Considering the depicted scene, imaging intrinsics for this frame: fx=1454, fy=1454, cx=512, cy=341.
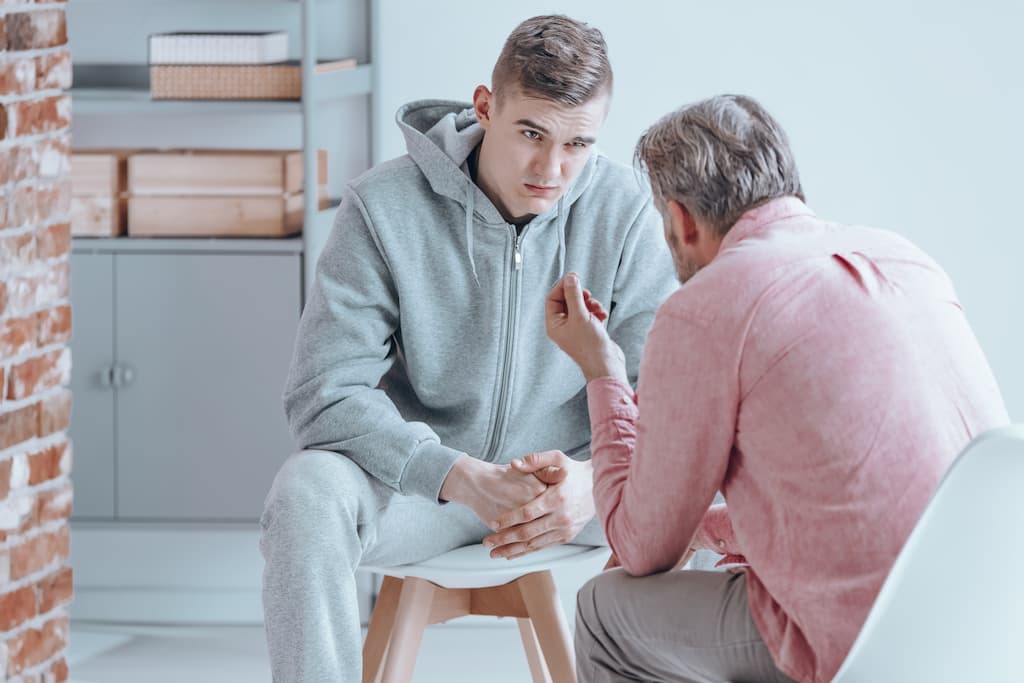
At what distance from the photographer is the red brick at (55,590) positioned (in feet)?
7.08

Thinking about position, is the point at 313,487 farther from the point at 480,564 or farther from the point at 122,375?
the point at 122,375

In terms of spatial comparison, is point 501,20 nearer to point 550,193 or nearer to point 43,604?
point 550,193

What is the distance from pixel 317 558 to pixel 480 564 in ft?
0.84

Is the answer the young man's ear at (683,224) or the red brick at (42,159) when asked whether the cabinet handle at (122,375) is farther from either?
the young man's ear at (683,224)

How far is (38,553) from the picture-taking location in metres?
2.14

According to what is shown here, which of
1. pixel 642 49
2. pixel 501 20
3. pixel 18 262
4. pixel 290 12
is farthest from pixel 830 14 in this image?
pixel 18 262

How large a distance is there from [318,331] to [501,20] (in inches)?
47.1

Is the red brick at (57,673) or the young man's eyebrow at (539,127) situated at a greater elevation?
the young man's eyebrow at (539,127)

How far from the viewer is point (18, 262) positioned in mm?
2053

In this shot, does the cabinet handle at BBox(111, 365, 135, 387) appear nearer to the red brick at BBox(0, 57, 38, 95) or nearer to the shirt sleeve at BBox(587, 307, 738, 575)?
the red brick at BBox(0, 57, 38, 95)

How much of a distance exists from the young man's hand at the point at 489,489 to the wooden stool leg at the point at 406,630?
224mm

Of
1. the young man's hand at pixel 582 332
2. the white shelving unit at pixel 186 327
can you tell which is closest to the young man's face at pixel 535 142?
the young man's hand at pixel 582 332

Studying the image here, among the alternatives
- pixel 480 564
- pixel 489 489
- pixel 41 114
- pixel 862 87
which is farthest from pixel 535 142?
pixel 862 87

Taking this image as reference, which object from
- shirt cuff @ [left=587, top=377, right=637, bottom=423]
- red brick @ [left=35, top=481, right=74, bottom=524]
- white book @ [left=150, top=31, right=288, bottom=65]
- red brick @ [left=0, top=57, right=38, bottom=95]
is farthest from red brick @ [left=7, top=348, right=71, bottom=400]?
white book @ [left=150, top=31, right=288, bottom=65]
